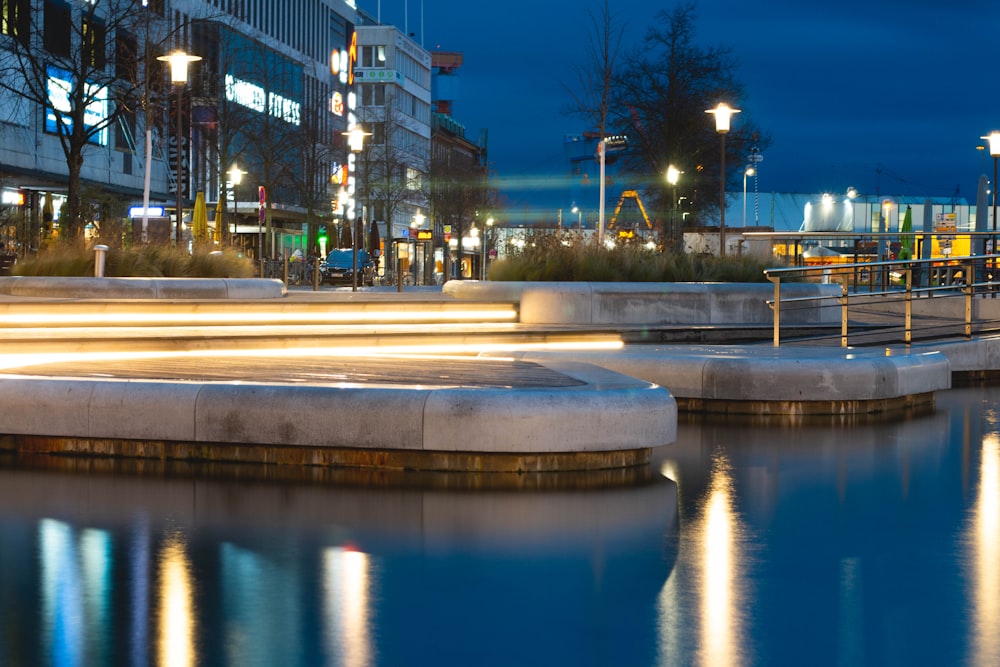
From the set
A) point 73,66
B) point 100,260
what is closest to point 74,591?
point 100,260

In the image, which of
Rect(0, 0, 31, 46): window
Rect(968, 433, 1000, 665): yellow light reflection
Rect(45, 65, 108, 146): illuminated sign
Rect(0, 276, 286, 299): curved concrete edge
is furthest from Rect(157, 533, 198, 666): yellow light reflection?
Rect(45, 65, 108, 146): illuminated sign

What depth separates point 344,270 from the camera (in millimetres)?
52562

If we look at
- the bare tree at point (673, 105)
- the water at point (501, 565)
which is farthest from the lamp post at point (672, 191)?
the water at point (501, 565)

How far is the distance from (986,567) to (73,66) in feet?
106

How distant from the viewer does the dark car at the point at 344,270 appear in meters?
51.6

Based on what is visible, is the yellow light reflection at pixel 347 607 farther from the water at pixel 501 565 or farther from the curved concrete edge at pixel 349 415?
the curved concrete edge at pixel 349 415

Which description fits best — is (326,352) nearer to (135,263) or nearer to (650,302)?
(650,302)

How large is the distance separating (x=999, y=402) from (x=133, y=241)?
17.6 metres

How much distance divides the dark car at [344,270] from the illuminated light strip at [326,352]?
110ft

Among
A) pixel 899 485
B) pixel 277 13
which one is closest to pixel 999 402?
pixel 899 485

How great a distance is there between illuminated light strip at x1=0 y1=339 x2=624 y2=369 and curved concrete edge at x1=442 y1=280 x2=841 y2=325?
10.1 ft

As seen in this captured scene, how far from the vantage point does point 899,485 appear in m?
10.4

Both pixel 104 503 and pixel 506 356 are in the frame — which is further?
pixel 506 356

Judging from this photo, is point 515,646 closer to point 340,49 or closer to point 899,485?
point 899,485
